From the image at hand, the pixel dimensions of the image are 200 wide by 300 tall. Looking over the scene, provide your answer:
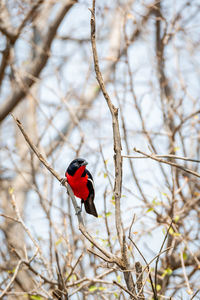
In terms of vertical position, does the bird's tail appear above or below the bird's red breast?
below

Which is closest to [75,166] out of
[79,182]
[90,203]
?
[79,182]

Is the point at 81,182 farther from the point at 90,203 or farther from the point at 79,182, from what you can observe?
the point at 90,203

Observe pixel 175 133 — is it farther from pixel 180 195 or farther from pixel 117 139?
pixel 117 139

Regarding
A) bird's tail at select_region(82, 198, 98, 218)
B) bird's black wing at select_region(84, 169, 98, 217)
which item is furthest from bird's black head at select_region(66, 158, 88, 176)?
bird's tail at select_region(82, 198, 98, 218)

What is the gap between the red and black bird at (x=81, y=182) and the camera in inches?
149

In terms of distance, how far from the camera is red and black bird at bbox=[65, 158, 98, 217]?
149 inches

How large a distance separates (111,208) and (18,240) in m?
3.22

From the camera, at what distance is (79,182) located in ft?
12.5

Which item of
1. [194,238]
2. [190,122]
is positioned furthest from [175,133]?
[194,238]

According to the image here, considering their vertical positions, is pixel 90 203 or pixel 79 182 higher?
pixel 79 182

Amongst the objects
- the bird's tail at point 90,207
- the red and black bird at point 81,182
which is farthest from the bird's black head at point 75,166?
the bird's tail at point 90,207

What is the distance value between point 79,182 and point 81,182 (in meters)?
0.02

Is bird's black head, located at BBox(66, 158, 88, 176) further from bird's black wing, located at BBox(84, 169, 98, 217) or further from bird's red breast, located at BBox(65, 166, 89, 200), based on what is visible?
bird's black wing, located at BBox(84, 169, 98, 217)

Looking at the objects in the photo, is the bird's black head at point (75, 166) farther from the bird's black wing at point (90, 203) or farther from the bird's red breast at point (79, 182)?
the bird's black wing at point (90, 203)
